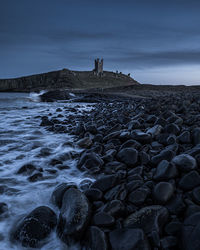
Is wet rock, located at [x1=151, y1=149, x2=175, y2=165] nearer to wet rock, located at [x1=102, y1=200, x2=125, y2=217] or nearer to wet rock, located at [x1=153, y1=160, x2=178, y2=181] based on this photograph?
wet rock, located at [x1=153, y1=160, x2=178, y2=181]

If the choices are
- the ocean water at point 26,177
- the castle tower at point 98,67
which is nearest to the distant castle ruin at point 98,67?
the castle tower at point 98,67

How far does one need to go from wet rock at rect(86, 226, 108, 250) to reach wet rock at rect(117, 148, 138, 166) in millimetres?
1332

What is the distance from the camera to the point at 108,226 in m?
1.62

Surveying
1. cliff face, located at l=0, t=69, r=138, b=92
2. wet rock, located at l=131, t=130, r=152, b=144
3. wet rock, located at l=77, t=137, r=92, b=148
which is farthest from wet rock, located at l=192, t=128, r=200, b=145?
cliff face, located at l=0, t=69, r=138, b=92

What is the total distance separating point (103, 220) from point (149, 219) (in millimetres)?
409

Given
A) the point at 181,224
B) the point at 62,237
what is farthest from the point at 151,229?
the point at 62,237

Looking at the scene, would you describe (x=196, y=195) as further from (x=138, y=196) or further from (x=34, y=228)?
(x=34, y=228)

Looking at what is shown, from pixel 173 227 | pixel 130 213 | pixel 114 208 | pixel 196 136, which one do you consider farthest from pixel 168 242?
pixel 196 136

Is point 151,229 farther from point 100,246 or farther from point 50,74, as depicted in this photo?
point 50,74

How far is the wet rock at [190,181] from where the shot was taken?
73.0 inches

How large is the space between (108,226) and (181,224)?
62cm

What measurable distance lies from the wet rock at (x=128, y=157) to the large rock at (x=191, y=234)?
1339 mm

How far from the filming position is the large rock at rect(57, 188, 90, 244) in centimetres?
161

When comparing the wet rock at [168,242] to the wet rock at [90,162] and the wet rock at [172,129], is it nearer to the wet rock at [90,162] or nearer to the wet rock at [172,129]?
the wet rock at [90,162]
